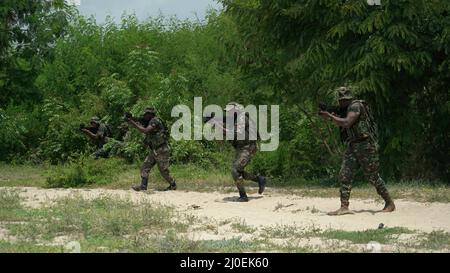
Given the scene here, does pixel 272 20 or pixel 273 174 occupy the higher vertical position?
pixel 272 20

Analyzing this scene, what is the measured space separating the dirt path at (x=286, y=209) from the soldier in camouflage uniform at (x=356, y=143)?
44cm

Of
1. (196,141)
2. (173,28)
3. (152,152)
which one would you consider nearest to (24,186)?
(152,152)

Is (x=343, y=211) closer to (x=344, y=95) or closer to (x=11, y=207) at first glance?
(x=344, y=95)

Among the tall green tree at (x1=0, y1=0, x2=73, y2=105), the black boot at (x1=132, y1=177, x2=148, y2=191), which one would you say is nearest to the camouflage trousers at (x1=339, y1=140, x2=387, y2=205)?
the black boot at (x1=132, y1=177, x2=148, y2=191)

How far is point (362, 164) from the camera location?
1053 cm

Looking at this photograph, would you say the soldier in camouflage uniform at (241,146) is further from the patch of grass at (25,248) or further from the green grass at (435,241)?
the patch of grass at (25,248)

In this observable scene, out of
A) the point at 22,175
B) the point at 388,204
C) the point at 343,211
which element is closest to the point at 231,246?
the point at 343,211

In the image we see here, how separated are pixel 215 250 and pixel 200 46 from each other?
19224mm

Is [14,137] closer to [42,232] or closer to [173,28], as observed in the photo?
[173,28]

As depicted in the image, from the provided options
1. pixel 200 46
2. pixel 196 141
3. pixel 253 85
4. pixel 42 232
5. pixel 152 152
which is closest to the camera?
pixel 42 232

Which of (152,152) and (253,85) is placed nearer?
(152,152)

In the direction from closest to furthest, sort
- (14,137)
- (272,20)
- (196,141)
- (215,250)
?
(215,250) → (272,20) → (196,141) → (14,137)

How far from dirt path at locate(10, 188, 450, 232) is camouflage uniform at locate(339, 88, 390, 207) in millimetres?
473

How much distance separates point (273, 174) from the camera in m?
18.6
